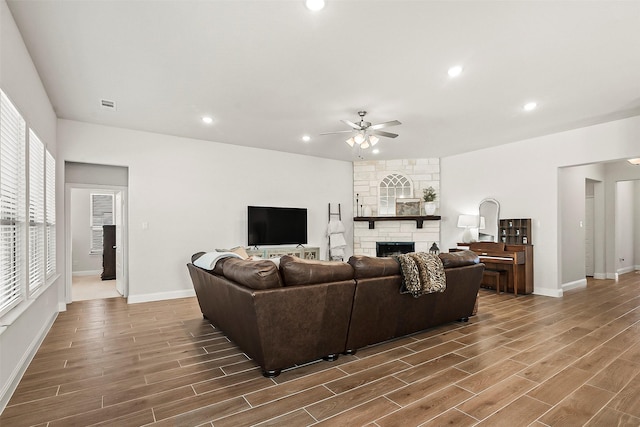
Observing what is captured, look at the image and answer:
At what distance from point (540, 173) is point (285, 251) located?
15.8 feet

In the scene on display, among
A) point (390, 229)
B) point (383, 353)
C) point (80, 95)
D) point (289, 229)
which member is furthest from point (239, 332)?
point (390, 229)

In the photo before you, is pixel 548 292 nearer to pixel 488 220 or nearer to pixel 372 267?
pixel 488 220

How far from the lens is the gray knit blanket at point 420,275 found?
3168 millimetres

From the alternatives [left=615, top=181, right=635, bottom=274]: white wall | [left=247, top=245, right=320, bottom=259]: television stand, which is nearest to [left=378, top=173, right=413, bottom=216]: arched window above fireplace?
[left=247, top=245, right=320, bottom=259]: television stand

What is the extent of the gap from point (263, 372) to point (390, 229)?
5578 mm

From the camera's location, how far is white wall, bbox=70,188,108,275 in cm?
835

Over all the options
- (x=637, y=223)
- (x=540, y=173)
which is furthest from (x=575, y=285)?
(x=637, y=223)

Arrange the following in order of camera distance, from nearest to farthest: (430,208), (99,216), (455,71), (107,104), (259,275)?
(259,275), (455,71), (107,104), (430,208), (99,216)

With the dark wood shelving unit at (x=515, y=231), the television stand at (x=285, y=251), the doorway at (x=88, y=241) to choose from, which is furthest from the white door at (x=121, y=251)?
the dark wood shelving unit at (x=515, y=231)

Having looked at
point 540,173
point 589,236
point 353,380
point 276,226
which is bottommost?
point 353,380

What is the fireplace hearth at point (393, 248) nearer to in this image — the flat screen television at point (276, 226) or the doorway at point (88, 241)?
the flat screen television at point (276, 226)

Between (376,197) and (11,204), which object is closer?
(11,204)

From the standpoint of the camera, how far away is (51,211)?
4355 millimetres

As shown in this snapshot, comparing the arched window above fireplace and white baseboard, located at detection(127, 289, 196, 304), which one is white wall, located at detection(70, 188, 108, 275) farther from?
the arched window above fireplace
